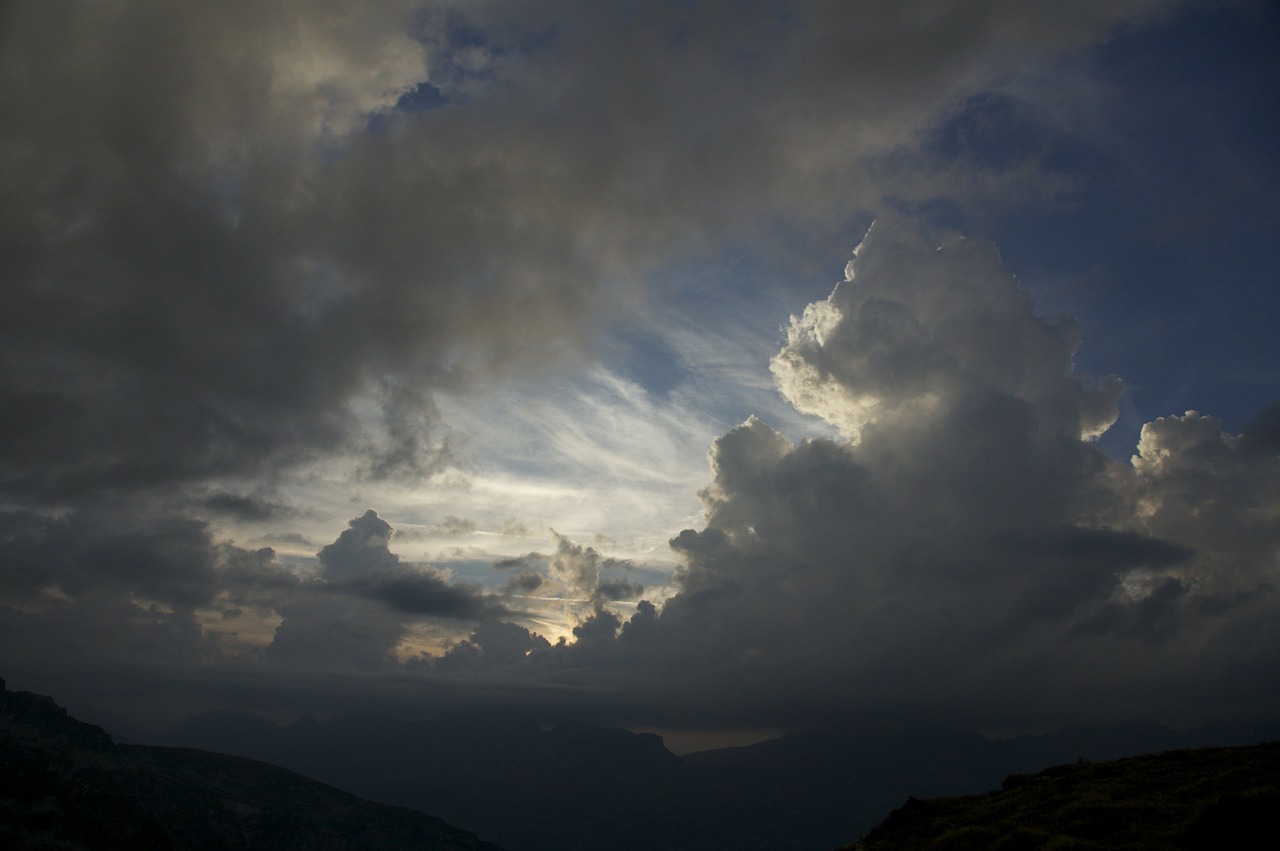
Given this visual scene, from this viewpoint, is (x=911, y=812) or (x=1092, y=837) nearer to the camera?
(x=1092, y=837)

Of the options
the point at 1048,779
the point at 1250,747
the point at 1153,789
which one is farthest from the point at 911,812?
the point at 1250,747

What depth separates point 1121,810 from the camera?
34719mm

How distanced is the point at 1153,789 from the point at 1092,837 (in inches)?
481

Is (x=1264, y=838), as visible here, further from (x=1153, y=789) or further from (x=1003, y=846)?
(x=1153, y=789)

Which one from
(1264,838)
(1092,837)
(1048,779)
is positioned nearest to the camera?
(1264,838)

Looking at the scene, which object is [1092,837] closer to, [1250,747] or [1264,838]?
[1264,838]

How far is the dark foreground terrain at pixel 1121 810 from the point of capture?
2848cm

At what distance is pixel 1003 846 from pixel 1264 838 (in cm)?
1093

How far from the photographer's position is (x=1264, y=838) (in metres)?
26.7

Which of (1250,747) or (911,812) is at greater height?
(1250,747)

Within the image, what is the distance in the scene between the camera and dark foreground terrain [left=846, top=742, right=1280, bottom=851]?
2848cm

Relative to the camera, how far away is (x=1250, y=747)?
47.5m

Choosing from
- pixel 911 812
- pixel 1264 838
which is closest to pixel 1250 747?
pixel 911 812

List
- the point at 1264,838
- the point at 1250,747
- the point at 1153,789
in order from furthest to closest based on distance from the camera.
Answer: the point at 1250,747
the point at 1153,789
the point at 1264,838
